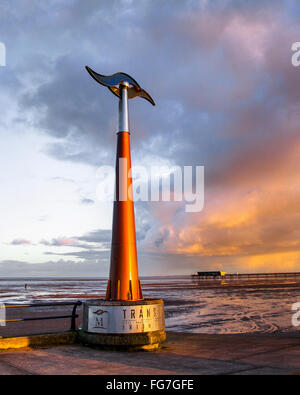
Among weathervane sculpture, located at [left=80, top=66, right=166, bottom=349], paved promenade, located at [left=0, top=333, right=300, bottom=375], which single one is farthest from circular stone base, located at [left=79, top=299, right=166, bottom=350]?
paved promenade, located at [left=0, top=333, right=300, bottom=375]

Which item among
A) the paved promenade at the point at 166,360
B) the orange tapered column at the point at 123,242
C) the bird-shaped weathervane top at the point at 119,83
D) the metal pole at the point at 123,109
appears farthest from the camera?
the metal pole at the point at 123,109

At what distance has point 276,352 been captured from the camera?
8.34m

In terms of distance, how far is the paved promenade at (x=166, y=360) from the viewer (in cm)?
661

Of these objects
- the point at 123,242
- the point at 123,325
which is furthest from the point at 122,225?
the point at 123,325

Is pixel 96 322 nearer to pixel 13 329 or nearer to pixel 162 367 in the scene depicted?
pixel 162 367

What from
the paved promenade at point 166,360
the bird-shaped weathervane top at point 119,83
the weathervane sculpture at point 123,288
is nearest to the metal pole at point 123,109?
the weathervane sculpture at point 123,288

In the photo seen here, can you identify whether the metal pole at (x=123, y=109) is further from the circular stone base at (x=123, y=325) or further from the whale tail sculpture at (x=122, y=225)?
the circular stone base at (x=123, y=325)

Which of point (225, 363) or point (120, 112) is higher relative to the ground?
point (120, 112)

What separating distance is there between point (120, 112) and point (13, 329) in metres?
11.2

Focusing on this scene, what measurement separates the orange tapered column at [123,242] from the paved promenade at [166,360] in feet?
5.29

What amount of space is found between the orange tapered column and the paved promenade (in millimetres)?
1611

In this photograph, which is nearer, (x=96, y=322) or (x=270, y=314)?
(x=96, y=322)

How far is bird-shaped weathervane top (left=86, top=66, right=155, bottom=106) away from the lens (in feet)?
34.1

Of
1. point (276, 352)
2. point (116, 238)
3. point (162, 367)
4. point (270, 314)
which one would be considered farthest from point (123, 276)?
point (270, 314)
